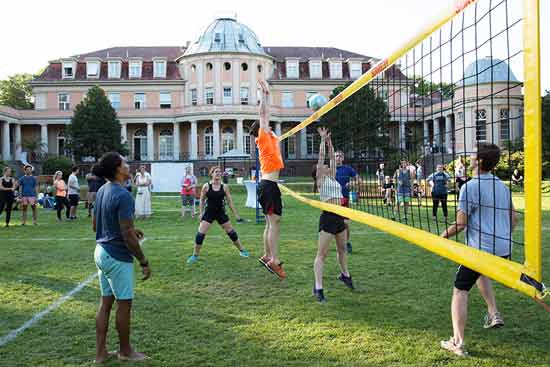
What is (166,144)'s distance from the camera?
2438 inches

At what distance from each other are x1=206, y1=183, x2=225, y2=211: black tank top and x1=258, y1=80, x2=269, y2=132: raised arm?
2879 mm

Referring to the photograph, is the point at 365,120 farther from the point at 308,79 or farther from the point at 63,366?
the point at 308,79

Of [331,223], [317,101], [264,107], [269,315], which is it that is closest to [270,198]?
[331,223]

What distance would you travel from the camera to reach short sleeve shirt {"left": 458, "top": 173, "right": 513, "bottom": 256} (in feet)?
14.7

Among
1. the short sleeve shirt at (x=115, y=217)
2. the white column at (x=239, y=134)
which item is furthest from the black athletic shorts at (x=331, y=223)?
the white column at (x=239, y=134)

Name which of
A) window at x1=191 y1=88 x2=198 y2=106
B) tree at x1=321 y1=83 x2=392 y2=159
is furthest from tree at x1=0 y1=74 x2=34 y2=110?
tree at x1=321 y1=83 x2=392 y2=159

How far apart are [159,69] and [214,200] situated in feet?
182

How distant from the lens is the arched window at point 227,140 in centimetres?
5941

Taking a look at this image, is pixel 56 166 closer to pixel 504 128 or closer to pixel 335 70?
pixel 335 70

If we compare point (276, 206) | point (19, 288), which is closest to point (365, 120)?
point (276, 206)

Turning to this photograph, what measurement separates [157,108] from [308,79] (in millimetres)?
17964

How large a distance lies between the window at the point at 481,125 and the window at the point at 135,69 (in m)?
60.9

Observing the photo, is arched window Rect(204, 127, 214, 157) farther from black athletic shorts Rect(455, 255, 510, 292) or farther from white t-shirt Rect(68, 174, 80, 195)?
black athletic shorts Rect(455, 255, 510, 292)

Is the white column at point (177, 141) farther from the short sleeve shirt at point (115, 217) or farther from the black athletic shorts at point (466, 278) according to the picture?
the black athletic shorts at point (466, 278)
